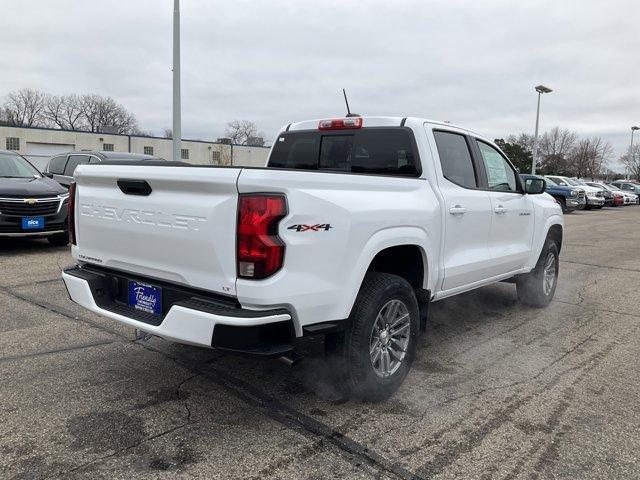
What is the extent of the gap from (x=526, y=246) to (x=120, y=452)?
174 inches

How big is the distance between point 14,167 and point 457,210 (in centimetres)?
845

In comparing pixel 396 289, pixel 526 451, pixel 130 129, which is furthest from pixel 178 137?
pixel 130 129

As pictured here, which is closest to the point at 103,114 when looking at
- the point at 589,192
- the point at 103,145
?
the point at 103,145

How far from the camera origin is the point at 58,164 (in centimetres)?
1348

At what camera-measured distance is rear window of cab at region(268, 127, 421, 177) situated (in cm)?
426

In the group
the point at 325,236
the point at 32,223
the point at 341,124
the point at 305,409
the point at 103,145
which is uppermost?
the point at 103,145

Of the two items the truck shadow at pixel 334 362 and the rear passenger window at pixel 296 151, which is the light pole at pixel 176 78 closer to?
the rear passenger window at pixel 296 151

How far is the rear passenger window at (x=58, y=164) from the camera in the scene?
522 inches

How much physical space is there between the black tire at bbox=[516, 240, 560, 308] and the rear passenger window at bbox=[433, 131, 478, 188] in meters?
1.85

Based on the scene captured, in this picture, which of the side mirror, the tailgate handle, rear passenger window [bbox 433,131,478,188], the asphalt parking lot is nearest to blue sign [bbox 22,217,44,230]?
the asphalt parking lot

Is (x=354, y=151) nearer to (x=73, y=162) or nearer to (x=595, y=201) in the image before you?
(x=73, y=162)

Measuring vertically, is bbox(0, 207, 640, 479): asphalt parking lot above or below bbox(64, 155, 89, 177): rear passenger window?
below

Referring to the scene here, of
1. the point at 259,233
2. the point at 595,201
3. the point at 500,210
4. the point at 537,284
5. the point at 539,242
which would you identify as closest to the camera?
the point at 259,233

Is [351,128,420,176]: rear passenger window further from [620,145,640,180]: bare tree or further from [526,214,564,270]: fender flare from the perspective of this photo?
[620,145,640,180]: bare tree
